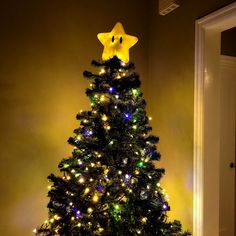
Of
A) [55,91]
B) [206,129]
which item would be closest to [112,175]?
[206,129]

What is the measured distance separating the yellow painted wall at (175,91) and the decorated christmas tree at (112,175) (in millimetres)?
583

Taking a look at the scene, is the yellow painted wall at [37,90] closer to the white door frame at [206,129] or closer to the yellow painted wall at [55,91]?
the yellow painted wall at [55,91]

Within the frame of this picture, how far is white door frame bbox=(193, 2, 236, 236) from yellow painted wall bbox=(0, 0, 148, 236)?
1.02 metres

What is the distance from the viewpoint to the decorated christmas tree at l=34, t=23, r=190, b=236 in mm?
1796

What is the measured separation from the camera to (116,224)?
1.79m

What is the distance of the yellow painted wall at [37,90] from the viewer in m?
2.36

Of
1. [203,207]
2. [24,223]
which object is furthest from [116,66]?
[24,223]

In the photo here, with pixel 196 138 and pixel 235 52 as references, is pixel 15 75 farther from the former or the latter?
pixel 235 52

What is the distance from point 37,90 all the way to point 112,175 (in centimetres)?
114

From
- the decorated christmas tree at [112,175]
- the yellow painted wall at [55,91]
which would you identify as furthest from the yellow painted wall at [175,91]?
the decorated christmas tree at [112,175]

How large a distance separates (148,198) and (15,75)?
1.55m

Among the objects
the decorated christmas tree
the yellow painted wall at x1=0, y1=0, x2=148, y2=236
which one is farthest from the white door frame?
the yellow painted wall at x1=0, y1=0, x2=148, y2=236

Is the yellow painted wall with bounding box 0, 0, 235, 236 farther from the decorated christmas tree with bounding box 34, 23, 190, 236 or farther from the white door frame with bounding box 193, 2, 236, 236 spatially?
the decorated christmas tree with bounding box 34, 23, 190, 236

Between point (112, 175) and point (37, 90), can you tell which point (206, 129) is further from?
point (37, 90)
